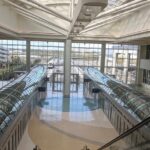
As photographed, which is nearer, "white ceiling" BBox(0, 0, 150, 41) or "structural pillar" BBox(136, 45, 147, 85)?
"white ceiling" BBox(0, 0, 150, 41)

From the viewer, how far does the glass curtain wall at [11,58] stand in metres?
31.7

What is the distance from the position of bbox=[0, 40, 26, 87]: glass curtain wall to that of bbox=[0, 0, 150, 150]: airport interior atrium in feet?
0.41

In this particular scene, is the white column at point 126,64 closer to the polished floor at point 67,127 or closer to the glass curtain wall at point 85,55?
the glass curtain wall at point 85,55

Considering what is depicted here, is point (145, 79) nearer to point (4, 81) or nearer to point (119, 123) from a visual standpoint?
point (4, 81)

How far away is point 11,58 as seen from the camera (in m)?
32.8

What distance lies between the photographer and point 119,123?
554 inches

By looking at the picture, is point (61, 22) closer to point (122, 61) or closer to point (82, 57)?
point (82, 57)

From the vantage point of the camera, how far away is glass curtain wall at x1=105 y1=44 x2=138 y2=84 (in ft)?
115

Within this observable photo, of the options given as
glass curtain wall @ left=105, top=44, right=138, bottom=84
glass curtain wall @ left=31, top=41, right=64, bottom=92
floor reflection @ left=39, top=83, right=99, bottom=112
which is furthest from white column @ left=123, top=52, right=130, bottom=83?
floor reflection @ left=39, top=83, right=99, bottom=112

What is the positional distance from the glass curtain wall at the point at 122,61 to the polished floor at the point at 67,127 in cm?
1217

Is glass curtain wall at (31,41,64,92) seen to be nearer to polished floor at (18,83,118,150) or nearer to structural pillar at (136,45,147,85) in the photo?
structural pillar at (136,45,147,85)

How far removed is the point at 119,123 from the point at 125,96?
155cm

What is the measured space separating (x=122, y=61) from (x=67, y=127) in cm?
2143

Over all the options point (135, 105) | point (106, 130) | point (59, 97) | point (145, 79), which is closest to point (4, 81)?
point (59, 97)
